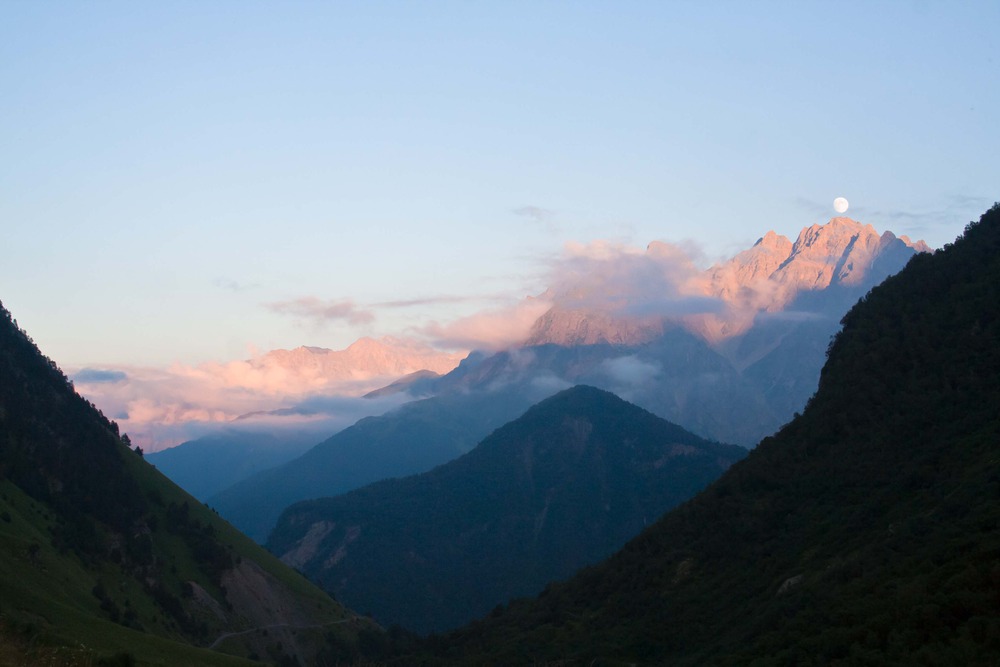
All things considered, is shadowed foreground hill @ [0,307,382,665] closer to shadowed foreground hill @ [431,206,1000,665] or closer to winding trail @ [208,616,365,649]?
winding trail @ [208,616,365,649]

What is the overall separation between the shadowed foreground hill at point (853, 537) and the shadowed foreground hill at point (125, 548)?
30.9 m

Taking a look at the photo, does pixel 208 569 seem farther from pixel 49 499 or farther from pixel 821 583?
pixel 821 583

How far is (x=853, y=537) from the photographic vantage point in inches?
2948

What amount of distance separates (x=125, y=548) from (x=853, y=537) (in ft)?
284

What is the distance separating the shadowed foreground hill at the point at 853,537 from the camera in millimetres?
51188

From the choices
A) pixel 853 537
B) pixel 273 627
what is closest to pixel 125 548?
pixel 273 627

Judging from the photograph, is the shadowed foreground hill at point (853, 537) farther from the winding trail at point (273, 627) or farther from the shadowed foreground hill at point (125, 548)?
the shadowed foreground hill at point (125, 548)

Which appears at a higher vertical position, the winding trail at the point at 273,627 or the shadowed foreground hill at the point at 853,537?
the shadowed foreground hill at the point at 853,537

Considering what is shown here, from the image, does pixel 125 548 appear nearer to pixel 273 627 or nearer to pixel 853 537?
pixel 273 627

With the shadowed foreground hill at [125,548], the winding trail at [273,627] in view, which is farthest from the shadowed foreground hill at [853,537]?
the shadowed foreground hill at [125,548]

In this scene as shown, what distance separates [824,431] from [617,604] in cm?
2500

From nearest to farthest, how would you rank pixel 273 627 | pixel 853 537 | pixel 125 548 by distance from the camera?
1. pixel 853 537
2. pixel 125 548
3. pixel 273 627

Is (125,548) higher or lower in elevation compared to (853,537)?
higher

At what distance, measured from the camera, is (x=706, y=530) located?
97250mm
